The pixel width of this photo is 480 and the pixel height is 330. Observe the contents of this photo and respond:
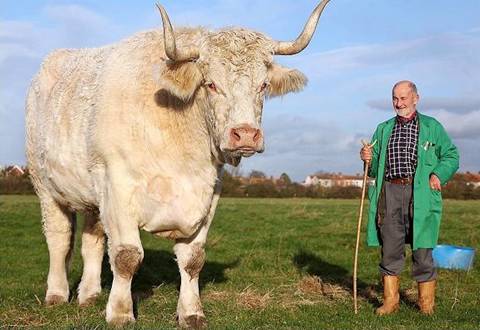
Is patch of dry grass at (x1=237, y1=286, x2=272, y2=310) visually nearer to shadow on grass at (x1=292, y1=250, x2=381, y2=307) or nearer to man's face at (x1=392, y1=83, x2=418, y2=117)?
shadow on grass at (x1=292, y1=250, x2=381, y2=307)

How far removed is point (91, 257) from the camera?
890cm

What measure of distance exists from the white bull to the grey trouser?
1.63 meters

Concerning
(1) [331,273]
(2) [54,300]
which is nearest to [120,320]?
(2) [54,300]

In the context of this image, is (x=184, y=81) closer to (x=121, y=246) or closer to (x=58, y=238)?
(x=121, y=246)

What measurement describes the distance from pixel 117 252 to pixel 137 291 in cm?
275

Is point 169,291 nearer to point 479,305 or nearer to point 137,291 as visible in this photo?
point 137,291

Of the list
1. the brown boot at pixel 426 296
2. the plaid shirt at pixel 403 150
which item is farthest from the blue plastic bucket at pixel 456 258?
the plaid shirt at pixel 403 150

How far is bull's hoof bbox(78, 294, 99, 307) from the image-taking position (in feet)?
27.0

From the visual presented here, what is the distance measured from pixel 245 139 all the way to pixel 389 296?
2.98 meters

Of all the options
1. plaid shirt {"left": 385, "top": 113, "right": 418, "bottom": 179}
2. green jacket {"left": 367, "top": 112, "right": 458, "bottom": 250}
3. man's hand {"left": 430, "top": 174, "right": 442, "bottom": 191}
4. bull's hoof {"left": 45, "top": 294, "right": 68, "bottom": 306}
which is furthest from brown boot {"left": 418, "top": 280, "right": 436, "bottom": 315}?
bull's hoof {"left": 45, "top": 294, "right": 68, "bottom": 306}

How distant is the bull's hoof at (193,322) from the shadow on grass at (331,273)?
242 cm

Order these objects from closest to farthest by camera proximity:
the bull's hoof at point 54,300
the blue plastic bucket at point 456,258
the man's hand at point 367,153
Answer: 1. the man's hand at point 367,153
2. the bull's hoof at point 54,300
3. the blue plastic bucket at point 456,258

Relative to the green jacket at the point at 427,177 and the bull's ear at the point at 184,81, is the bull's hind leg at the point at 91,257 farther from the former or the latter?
the green jacket at the point at 427,177

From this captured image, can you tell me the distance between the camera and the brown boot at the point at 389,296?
7656mm
